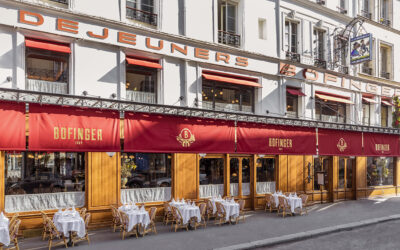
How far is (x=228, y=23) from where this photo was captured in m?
15.4

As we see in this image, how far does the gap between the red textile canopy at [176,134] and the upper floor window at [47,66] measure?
2.51m

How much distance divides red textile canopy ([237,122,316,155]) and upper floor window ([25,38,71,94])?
6.85m

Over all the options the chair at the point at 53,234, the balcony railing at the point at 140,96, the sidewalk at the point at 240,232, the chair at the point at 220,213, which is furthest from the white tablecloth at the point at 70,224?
the chair at the point at 220,213

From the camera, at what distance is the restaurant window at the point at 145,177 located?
12062 millimetres

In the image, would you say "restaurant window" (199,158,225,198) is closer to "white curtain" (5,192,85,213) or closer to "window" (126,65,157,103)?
"window" (126,65,157,103)

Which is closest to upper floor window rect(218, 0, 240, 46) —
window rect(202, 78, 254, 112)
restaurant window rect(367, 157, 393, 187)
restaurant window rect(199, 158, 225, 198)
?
window rect(202, 78, 254, 112)

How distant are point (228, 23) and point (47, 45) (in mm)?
7955

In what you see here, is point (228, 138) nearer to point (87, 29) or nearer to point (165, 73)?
point (165, 73)

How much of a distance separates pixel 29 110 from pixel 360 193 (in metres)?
17.6

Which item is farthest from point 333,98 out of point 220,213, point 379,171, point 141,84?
point 141,84

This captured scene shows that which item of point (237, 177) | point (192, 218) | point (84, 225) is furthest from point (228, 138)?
point (84, 225)

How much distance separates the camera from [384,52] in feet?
74.3

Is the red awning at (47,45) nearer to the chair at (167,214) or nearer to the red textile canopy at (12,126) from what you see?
the red textile canopy at (12,126)

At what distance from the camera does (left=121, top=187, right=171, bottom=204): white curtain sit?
1200cm
